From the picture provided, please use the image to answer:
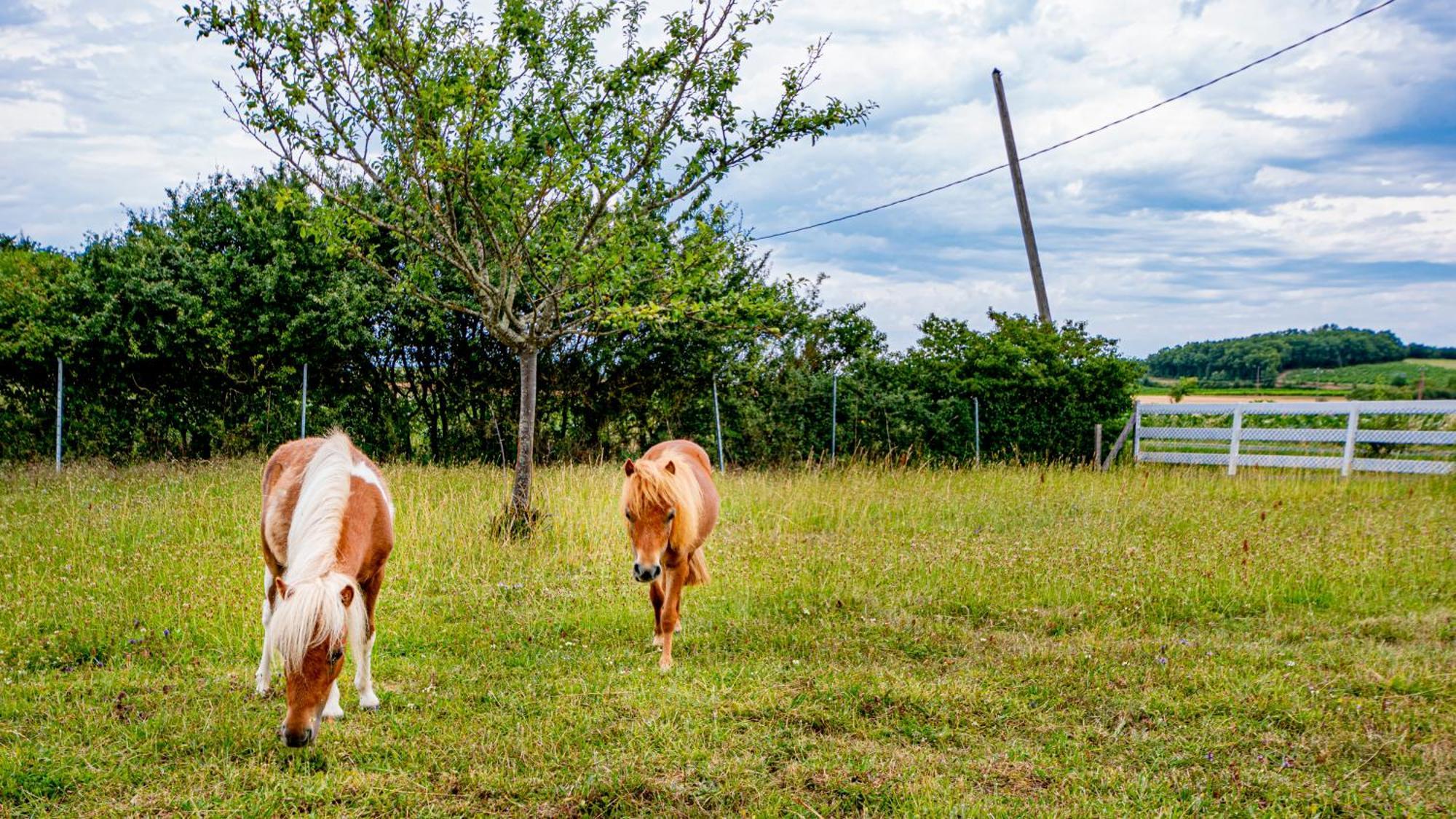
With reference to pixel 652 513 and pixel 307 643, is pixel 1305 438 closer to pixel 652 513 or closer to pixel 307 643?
pixel 652 513

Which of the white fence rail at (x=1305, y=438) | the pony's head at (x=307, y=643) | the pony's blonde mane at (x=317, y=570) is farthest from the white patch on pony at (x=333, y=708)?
the white fence rail at (x=1305, y=438)

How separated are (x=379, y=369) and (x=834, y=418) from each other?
7.09 m

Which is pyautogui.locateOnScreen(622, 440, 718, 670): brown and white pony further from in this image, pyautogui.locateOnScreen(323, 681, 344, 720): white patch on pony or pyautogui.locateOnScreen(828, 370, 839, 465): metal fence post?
pyautogui.locateOnScreen(828, 370, 839, 465): metal fence post

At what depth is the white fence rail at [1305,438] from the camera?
43.8 ft

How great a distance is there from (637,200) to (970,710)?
232 inches

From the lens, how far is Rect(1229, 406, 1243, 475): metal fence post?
50.4ft

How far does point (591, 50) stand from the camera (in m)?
8.74

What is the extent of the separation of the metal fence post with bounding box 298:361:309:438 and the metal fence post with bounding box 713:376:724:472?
588 centimetres

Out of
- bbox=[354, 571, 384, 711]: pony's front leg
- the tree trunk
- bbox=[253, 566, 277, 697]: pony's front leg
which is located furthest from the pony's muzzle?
the tree trunk

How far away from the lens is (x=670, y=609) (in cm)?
527

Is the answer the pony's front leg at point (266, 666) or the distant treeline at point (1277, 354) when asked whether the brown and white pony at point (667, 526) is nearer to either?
the pony's front leg at point (266, 666)

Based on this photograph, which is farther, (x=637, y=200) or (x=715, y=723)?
(x=637, y=200)

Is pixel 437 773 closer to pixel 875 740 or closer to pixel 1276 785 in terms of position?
pixel 875 740

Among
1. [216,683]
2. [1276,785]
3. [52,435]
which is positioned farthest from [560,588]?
[52,435]
